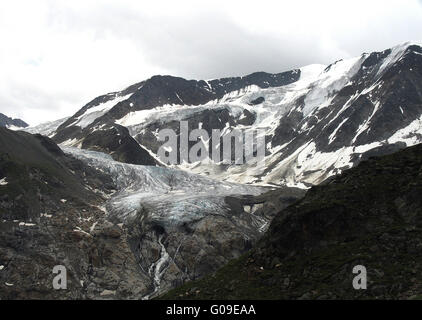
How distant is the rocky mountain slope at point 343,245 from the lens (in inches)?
1625

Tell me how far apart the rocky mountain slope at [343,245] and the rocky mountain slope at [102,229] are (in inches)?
2209

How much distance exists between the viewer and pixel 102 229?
12056 cm


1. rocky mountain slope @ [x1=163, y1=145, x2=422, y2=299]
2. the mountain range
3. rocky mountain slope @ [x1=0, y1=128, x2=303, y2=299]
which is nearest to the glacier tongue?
rocky mountain slope @ [x1=0, y1=128, x2=303, y2=299]

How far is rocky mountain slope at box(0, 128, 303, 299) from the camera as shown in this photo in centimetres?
10325

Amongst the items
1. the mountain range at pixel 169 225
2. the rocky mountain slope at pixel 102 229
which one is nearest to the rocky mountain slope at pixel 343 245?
the mountain range at pixel 169 225

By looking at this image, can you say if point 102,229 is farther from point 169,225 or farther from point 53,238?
point 169,225

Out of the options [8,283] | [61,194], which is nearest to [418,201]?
[8,283]

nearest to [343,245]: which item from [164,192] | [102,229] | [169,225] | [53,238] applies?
[53,238]

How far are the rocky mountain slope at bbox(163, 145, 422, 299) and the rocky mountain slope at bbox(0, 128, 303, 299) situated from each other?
5610 centimetres

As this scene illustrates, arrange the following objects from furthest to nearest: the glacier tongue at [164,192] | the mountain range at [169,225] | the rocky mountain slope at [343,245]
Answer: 1. the glacier tongue at [164,192]
2. the mountain range at [169,225]
3. the rocky mountain slope at [343,245]

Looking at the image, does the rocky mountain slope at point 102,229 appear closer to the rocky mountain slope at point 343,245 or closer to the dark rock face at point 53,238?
the dark rock face at point 53,238

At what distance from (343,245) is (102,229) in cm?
8120
